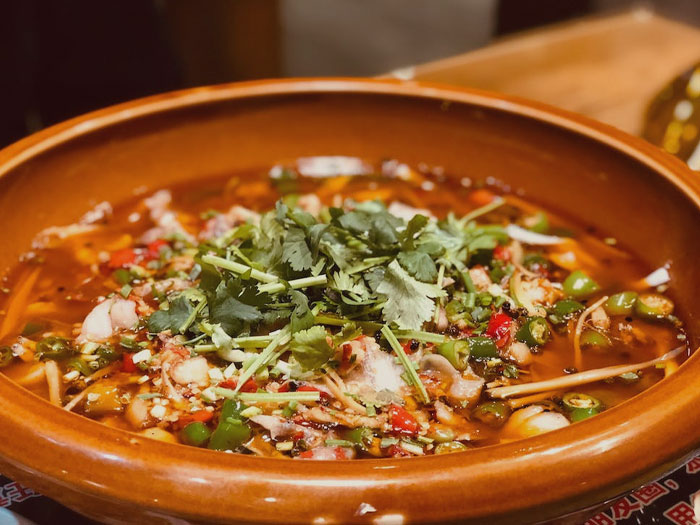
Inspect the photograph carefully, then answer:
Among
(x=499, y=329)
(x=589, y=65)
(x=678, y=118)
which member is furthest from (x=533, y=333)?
(x=589, y=65)

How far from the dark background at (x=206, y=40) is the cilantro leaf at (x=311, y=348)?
327 cm

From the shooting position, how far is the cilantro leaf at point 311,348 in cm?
157

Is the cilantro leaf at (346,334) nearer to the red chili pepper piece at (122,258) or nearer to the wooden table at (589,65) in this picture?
the red chili pepper piece at (122,258)

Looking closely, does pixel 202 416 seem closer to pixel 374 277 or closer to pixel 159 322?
pixel 159 322

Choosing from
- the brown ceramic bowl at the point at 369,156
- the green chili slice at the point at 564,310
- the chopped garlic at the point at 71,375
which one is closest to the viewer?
the brown ceramic bowl at the point at 369,156

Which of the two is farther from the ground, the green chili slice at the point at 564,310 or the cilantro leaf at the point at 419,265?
the cilantro leaf at the point at 419,265

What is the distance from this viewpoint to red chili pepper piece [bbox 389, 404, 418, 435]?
60.9 inches

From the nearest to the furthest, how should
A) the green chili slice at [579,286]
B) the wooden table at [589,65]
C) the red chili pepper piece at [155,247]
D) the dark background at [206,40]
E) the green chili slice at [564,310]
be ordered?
the green chili slice at [564,310] → the green chili slice at [579,286] → the red chili pepper piece at [155,247] → the wooden table at [589,65] → the dark background at [206,40]

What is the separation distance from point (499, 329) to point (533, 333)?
3.8 inches

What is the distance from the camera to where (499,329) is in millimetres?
1802

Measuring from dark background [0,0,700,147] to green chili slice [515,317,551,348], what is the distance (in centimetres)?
345

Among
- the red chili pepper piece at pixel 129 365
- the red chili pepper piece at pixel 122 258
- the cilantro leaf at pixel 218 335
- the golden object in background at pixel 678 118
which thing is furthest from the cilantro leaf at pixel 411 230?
the golden object in background at pixel 678 118

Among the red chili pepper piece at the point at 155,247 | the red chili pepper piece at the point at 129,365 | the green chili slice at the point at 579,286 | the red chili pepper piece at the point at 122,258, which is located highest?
the red chili pepper piece at the point at 155,247

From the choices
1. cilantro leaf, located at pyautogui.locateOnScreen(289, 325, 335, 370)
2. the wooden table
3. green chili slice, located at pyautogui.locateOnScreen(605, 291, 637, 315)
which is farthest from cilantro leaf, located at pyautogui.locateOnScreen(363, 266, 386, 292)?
the wooden table
